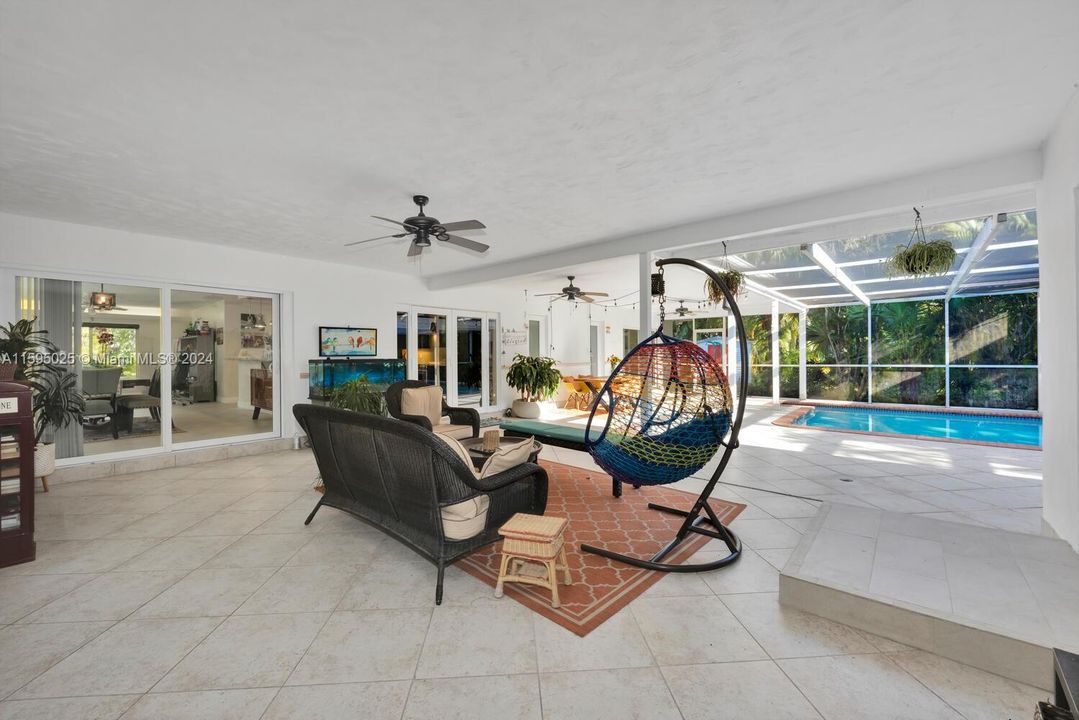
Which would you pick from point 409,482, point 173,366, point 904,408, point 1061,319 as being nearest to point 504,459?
point 409,482

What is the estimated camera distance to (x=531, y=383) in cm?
912

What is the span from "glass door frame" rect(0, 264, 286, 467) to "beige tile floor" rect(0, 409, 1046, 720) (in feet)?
7.11

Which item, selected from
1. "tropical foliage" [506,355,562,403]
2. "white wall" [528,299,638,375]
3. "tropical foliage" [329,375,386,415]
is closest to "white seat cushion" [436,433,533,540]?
"tropical foliage" [329,375,386,415]

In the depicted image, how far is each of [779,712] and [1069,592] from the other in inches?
66.2

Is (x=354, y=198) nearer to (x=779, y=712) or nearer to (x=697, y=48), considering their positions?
(x=697, y=48)

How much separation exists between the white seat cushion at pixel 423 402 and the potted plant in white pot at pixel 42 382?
3130mm

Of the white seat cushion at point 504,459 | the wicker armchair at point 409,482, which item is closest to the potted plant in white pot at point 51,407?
the wicker armchair at point 409,482

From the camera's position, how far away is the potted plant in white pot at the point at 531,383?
9.10 metres

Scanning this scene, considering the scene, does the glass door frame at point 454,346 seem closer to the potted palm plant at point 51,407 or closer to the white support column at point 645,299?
the potted palm plant at point 51,407

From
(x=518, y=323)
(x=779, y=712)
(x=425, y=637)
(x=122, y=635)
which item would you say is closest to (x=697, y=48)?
(x=779, y=712)

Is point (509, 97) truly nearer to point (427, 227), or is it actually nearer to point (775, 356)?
point (427, 227)

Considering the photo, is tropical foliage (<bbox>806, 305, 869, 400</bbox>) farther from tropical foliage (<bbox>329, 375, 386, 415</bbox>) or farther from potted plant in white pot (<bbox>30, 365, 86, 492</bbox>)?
potted plant in white pot (<bbox>30, 365, 86, 492</bbox>)

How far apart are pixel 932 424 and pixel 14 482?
11.8 metres

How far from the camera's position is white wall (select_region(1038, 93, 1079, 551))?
2.54 metres
